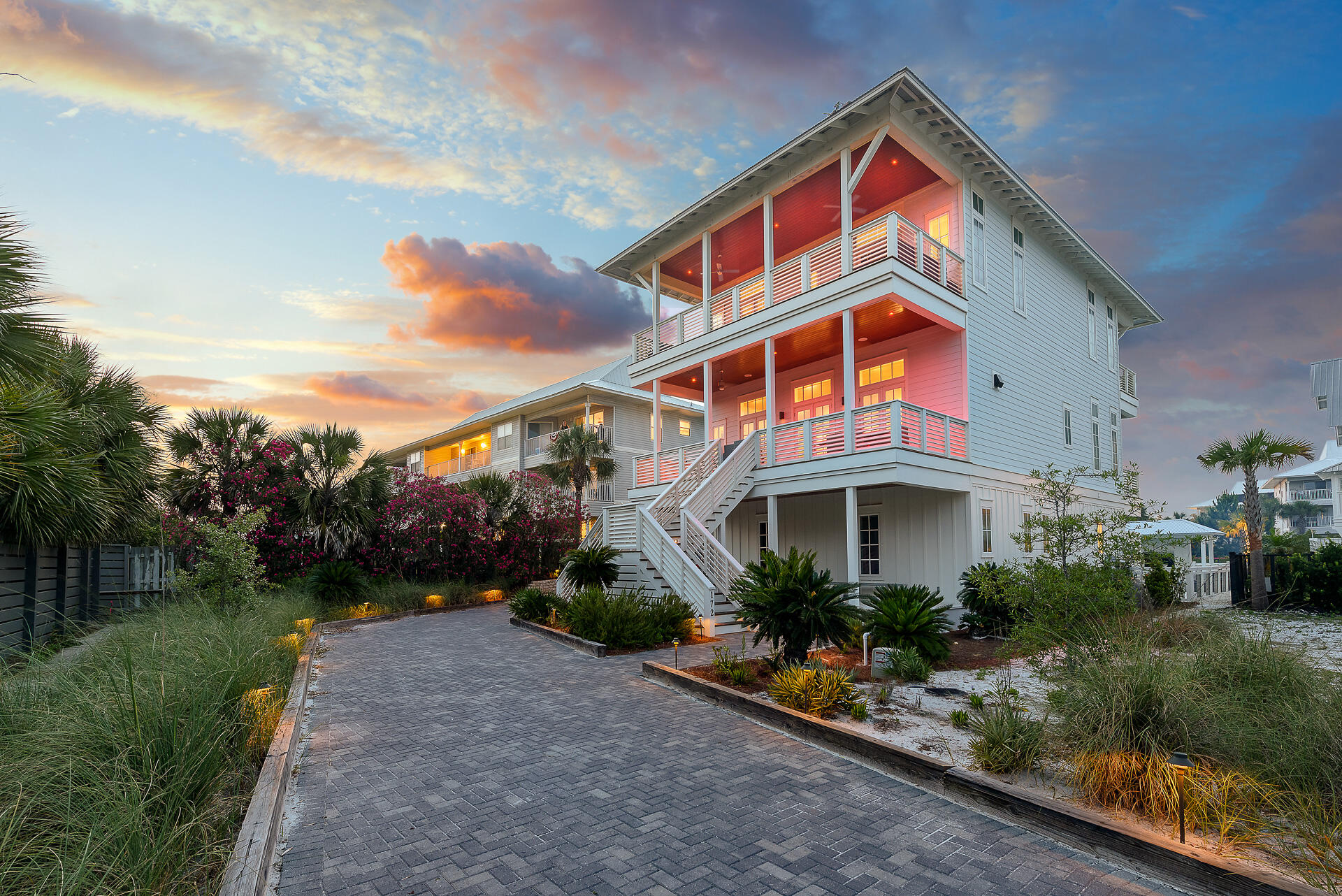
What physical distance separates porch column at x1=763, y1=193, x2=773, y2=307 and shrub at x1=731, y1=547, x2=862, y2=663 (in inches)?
331

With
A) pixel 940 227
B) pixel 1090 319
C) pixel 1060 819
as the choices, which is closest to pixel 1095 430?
pixel 1090 319

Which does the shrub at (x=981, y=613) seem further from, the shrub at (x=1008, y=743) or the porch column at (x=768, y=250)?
A: the porch column at (x=768, y=250)

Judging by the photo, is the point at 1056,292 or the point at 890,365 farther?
the point at 1056,292

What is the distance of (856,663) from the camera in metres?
8.80

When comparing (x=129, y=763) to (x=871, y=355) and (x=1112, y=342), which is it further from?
(x=1112, y=342)

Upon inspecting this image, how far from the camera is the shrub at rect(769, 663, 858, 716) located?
6195 millimetres

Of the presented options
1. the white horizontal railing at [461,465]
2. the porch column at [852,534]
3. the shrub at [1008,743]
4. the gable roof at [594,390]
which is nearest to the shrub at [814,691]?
the shrub at [1008,743]

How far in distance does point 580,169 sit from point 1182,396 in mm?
33239

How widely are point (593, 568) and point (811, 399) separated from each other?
785 centimetres

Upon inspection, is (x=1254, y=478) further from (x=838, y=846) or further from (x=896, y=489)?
(x=838, y=846)

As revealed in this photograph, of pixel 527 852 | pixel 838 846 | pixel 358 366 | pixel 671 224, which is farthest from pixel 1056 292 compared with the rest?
pixel 358 366

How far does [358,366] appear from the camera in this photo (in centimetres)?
1956

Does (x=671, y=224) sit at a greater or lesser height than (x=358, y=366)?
greater

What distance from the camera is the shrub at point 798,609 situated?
24.6 feet
